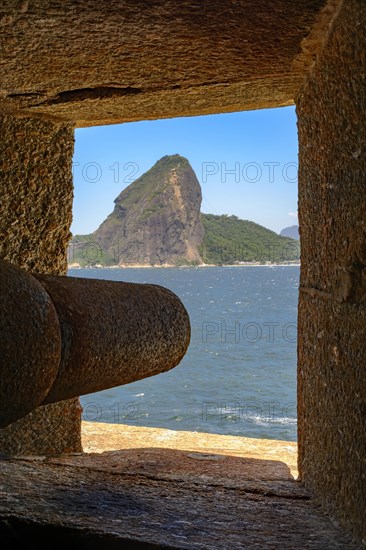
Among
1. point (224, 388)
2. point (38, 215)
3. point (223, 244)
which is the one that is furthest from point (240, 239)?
point (38, 215)

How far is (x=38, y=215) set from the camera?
4434 millimetres

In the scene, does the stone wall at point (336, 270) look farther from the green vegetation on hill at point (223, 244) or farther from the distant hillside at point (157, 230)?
the distant hillside at point (157, 230)

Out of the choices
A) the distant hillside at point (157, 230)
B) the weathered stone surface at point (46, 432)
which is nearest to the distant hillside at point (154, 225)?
the distant hillside at point (157, 230)

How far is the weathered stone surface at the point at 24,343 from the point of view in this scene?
7.23ft

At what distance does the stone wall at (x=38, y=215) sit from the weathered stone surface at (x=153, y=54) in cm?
19

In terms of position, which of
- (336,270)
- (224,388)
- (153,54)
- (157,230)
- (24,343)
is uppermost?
(157,230)

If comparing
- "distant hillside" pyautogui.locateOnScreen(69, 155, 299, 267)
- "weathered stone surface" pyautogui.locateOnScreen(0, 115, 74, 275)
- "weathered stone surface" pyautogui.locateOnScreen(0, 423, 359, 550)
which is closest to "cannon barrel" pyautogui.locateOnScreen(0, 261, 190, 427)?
"weathered stone surface" pyautogui.locateOnScreen(0, 423, 359, 550)

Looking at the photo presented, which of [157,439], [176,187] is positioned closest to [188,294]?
[176,187]

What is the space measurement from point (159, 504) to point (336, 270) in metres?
1.14

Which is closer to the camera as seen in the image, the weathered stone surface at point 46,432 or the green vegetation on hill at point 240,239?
the weathered stone surface at point 46,432

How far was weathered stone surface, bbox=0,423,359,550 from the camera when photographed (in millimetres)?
2336

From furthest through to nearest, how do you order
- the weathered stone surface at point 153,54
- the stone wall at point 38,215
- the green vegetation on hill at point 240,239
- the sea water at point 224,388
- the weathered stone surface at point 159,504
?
the green vegetation on hill at point 240,239 < the sea water at point 224,388 < the stone wall at point 38,215 < the weathered stone surface at point 153,54 < the weathered stone surface at point 159,504

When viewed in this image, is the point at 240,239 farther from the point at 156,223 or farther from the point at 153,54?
the point at 153,54

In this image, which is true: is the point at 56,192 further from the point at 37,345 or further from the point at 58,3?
the point at 37,345
